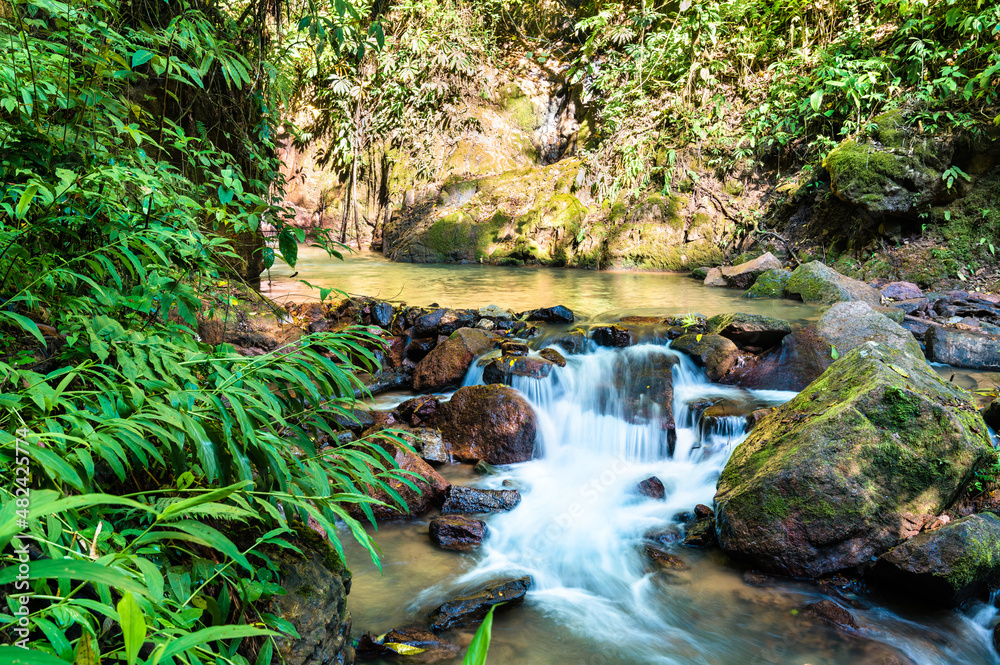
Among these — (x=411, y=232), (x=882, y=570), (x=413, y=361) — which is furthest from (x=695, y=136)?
(x=882, y=570)

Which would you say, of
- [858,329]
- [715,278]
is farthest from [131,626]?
[715,278]

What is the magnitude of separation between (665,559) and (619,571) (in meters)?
0.30

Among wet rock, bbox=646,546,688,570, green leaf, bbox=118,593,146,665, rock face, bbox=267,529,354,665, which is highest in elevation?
green leaf, bbox=118,593,146,665

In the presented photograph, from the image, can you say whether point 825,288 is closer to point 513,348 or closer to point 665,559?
point 513,348

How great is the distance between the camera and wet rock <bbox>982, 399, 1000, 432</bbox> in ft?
12.9

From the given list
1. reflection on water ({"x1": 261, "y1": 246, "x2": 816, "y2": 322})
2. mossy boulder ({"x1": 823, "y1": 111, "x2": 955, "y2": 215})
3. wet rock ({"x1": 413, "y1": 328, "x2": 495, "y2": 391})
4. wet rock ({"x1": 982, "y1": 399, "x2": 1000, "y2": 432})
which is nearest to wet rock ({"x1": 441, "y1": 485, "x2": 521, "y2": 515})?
wet rock ({"x1": 413, "y1": 328, "x2": 495, "y2": 391})

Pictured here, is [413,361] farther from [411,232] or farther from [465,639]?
[411,232]

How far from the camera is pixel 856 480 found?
3.07 metres

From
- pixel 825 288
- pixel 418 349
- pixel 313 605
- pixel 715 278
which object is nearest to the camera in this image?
pixel 313 605

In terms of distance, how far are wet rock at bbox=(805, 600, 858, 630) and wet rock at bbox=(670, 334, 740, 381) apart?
2.90m

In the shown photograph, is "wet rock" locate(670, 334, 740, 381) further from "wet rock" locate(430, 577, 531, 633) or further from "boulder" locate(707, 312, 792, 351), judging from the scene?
"wet rock" locate(430, 577, 531, 633)

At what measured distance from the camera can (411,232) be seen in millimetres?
14305

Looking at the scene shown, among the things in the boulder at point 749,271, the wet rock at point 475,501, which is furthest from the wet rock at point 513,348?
the boulder at point 749,271

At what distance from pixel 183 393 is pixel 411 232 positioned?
43.7 feet
